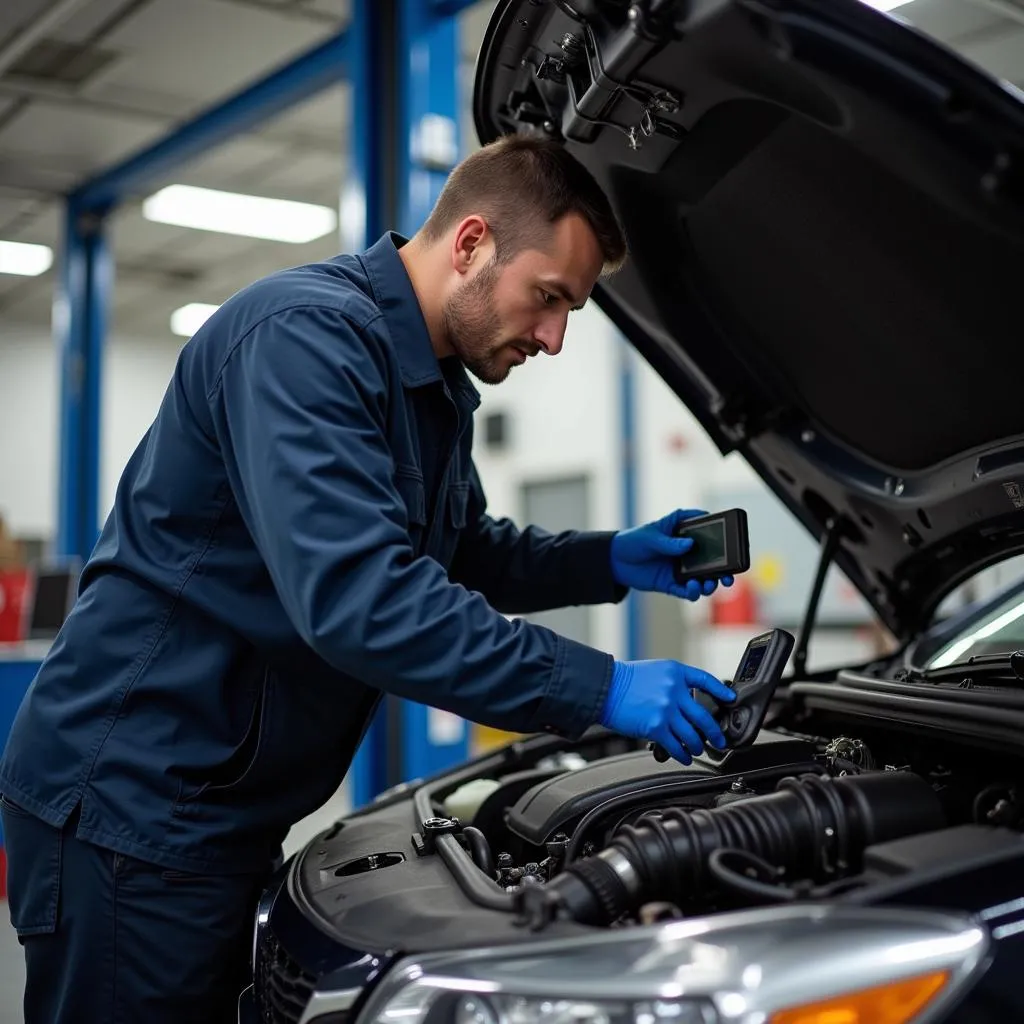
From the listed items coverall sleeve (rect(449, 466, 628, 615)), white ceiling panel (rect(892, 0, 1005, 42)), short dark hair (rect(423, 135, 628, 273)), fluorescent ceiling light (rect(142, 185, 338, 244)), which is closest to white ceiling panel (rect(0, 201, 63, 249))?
fluorescent ceiling light (rect(142, 185, 338, 244))

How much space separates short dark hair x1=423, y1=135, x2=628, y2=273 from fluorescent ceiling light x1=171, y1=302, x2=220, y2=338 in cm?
912

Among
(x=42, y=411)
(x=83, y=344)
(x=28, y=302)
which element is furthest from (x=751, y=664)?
(x=42, y=411)

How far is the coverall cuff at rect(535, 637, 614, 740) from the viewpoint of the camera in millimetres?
1264

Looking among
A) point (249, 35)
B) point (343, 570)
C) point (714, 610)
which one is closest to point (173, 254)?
point (249, 35)

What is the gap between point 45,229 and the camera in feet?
27.4

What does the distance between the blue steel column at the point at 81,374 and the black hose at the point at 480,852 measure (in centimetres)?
653

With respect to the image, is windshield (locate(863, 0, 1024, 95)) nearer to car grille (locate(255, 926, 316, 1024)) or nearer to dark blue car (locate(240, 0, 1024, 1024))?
dark blue car (locate(240, 0, 1024, 1024))

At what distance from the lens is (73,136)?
21.6ft

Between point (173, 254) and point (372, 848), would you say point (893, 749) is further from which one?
point (173, 254)

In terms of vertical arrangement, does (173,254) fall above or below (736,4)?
above

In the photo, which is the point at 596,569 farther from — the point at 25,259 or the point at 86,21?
the point at 25,259

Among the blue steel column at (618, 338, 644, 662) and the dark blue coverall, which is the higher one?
the blue steel column at (618, 338, 644, 662)

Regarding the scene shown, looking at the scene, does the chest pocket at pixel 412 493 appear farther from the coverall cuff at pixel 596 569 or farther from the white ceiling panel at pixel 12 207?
the white ceiling panel at pixel 12 207

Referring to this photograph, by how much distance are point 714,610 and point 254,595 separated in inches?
247
